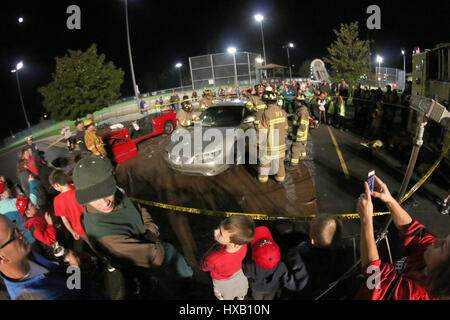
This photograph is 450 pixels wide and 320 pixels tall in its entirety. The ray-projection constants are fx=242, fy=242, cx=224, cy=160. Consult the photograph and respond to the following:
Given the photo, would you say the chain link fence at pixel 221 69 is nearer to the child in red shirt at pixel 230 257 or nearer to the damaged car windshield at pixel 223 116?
the damaged car windshield at pixel 223 116

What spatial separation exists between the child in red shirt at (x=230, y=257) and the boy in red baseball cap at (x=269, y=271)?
0.39 feet

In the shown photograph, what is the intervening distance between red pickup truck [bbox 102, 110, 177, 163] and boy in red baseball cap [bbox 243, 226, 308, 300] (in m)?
6.90

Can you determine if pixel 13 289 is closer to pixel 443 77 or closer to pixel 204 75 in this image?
pixel 443 77

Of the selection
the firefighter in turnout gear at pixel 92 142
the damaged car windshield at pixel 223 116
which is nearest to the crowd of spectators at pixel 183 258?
the firefighter in turnout gear at pixel 92 142

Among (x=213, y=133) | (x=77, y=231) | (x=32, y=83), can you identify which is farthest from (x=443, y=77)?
(x=32, y=83)

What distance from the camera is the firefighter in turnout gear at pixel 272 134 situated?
17.0 feet

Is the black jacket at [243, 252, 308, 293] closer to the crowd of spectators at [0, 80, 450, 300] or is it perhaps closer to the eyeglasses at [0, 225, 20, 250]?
the crowd of spectators at [0, 80, 450, 300]

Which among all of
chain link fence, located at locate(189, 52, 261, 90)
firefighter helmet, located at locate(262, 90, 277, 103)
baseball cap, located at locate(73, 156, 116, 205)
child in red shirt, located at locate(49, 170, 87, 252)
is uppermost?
chain link fence, located at locate(189, 52, 261, 90)

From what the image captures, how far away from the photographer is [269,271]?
2215 millimetres

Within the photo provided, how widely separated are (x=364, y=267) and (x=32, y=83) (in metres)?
66.3

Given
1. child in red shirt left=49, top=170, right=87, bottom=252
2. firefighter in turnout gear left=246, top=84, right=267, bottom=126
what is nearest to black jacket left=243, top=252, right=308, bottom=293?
child in red shirt left=49, top=170, right=87, bottom=252

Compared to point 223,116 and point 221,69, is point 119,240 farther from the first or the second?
point 221,69

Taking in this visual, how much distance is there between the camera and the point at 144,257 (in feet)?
6.07

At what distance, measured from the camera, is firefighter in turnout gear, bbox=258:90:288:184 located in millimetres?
5168
